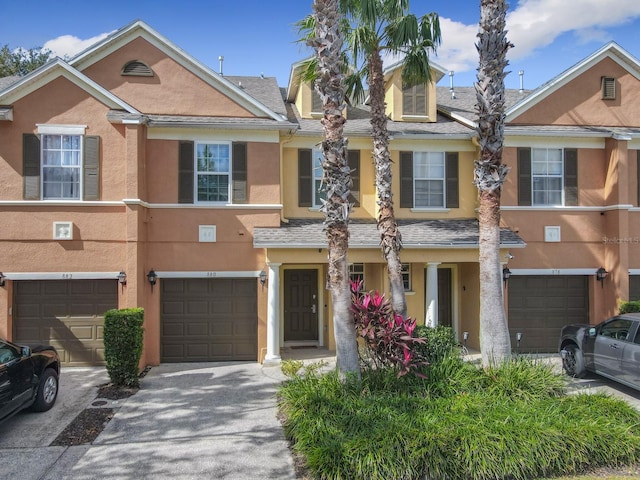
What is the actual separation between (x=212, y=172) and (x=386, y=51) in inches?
210

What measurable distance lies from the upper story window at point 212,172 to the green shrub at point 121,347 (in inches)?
142

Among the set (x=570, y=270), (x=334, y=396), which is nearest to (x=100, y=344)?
(x=334, y=396)

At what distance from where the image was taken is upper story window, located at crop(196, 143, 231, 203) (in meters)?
12.0

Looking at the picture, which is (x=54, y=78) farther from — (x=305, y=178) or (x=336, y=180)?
(x=336, y=180)

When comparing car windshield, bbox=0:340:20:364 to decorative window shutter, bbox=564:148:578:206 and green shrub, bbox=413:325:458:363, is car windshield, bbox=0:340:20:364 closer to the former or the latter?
green shrub, bbox=413:325:458:363

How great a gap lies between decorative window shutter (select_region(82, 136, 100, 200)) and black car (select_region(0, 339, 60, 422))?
14.0 feet

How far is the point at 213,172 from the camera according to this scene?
39.2 feet

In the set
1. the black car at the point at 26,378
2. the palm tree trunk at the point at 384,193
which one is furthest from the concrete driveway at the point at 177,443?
the palm tree trunk at the point at 384,193

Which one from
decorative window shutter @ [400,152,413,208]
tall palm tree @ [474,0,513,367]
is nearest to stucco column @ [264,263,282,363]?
decorative window shutter @ [400,152,413,208]

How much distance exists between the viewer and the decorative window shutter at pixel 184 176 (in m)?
11.8

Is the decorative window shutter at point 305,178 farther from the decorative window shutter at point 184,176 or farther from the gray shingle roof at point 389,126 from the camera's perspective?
the decorative window shutter at point 184,176

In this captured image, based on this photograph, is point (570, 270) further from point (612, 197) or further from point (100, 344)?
point (100, 344)

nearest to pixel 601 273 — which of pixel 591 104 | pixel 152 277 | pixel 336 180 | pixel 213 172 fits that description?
pixel 591 104

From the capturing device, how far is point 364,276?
1352 cm
